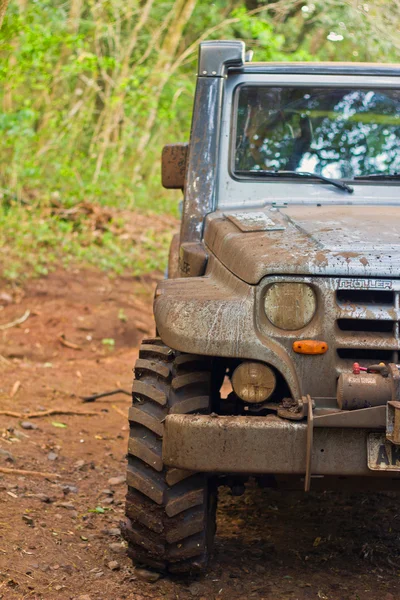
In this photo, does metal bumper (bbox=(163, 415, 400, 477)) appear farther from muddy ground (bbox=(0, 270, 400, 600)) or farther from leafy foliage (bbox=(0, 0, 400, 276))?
leafy foliage (bbox=(0, 0, 400, 276))

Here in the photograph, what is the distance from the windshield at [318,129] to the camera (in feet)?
14.0

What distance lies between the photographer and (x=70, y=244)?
9422 millimetres

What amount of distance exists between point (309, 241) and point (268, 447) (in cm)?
79

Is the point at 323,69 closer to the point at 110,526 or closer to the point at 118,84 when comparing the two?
the point at 110,526

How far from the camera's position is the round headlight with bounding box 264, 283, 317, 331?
2.90 m

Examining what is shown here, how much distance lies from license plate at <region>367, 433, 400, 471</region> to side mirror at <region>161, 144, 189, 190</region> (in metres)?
2.07

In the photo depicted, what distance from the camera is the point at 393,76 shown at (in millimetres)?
4340

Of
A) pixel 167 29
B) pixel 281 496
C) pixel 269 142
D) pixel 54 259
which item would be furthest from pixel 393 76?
pixel 167 29

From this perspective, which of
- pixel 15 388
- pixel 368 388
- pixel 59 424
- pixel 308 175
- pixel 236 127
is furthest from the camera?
pixel 15 388

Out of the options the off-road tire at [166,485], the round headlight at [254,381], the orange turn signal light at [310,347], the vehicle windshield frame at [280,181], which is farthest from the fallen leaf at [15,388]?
the orange turn signal light at [310,347]

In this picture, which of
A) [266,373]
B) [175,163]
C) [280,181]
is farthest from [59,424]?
[266,373]

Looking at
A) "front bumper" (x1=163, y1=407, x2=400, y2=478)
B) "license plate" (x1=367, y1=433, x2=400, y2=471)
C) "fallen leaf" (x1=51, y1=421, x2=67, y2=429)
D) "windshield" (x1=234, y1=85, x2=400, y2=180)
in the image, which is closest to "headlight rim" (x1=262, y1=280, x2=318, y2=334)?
"front bumper" (x1=163, y1=407, x2=400, y2=478)

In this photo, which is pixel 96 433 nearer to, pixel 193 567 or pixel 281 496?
pixel 281 496

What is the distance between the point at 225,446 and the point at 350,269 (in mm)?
719
